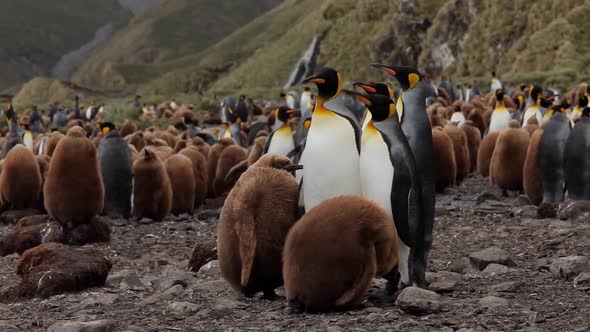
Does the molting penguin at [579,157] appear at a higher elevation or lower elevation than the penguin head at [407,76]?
lower

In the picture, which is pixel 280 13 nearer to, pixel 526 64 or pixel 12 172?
pixel 526 64

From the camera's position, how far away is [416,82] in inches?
247

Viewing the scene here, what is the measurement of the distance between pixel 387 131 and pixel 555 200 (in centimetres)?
455

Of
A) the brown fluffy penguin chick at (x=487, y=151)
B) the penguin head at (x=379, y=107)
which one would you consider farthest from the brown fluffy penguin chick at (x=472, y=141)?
the penguin head at (x=379, y=107)

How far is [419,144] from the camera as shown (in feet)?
19.4

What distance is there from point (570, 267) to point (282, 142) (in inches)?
216

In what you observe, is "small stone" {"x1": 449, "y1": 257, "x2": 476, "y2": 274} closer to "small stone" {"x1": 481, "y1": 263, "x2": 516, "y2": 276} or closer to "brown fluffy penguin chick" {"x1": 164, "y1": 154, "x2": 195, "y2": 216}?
"small stone" {"x1": 481, "y1": 263, "x2": 516, "y2": 276}

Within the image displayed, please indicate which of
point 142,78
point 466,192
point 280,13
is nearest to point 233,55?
point 142,78

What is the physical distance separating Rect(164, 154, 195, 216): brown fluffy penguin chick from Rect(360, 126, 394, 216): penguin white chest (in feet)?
18.3

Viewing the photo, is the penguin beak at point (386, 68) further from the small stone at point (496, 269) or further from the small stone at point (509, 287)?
the small stone at point (509, 287)

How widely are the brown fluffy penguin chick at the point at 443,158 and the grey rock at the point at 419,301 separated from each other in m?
6.07

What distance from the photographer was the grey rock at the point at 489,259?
6016mm

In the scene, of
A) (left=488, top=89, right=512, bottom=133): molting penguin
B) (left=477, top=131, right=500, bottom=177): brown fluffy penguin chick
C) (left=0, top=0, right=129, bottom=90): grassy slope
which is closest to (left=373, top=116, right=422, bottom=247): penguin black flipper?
(left=477, top=131, right=500, bottom=177): brown fluffy penguin chick

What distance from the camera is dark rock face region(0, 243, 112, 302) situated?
6.12m
